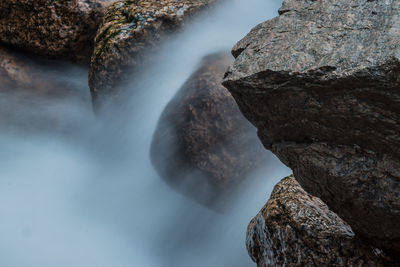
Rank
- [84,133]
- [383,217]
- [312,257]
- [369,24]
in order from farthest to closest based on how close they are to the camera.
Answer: [84,133], [312,257], [383,217], [369,24]

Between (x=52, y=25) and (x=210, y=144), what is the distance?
3.47 meters

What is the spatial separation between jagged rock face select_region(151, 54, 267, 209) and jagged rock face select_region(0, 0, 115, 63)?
96.5 inches

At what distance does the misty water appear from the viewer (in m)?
4.89

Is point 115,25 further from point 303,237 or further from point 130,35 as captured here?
point 303,237

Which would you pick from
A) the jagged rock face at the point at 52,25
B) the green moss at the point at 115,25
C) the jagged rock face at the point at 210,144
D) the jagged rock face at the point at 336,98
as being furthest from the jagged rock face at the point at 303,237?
the jagged rock face at the point at 52,25

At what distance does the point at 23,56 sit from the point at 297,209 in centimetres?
564

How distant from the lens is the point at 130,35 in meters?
5.38

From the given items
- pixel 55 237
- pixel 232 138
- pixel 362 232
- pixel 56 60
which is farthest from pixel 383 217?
pixel 56 60

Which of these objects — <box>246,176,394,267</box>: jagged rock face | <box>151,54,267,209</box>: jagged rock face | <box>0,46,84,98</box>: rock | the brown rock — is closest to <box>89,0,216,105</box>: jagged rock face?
<box>151,54,267,209</box>: jagged rock face

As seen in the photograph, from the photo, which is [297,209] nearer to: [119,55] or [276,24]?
[276,24]

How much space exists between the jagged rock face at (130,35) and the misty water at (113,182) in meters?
0.21

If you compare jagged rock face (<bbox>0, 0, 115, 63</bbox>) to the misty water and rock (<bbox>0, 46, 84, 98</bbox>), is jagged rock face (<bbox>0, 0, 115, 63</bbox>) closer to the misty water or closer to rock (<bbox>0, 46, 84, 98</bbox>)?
rock (<bbox>0, 46, 84, 98</bbox>)

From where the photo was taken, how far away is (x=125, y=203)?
5.45 m

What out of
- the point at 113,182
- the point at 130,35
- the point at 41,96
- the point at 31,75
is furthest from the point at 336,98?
the point at 31,75
